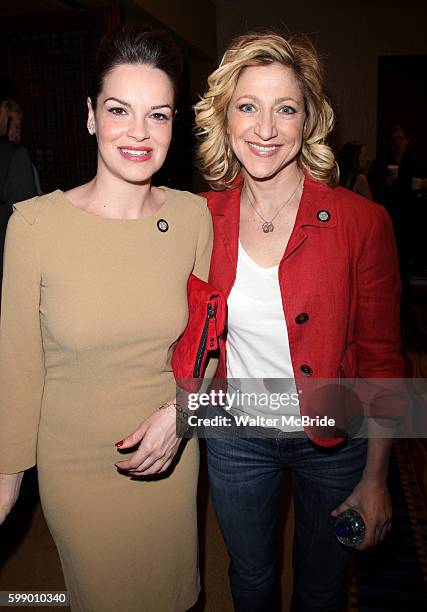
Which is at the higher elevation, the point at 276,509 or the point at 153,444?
the point at 153,444

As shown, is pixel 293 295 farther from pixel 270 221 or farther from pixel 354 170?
pixel 354 170

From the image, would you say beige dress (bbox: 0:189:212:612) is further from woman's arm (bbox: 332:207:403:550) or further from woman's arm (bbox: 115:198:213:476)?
woman's arm (bbox: 332:207:403:550)

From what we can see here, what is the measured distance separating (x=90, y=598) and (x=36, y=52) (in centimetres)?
414

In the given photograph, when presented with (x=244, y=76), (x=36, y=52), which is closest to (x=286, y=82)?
(x=244, y=76)

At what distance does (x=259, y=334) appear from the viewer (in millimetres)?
1387

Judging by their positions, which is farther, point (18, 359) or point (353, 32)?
point (353, 32)

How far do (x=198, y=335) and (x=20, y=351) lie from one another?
404mm

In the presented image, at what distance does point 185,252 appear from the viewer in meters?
1.36

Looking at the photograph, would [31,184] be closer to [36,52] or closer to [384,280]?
[384,280]

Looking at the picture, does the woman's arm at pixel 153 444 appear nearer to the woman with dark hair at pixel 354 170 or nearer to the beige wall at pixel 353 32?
the woman with dark hair at pixel 354 170

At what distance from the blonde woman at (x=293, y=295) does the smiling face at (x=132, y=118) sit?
0.77ft

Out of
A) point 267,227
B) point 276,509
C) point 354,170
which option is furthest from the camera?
point 354,170

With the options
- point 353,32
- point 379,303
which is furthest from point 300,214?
point 353,32

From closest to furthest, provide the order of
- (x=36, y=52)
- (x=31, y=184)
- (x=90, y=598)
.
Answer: (x=90, y=598)
(x=31, y=184)
(x=36, y=52)
